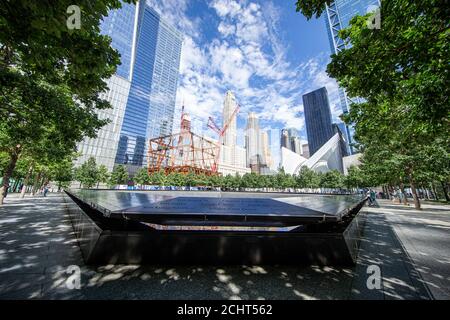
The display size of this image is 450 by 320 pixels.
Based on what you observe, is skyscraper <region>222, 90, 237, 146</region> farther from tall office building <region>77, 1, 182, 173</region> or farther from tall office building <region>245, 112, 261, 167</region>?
tall office building <region>77, 1, 182, 173</region>

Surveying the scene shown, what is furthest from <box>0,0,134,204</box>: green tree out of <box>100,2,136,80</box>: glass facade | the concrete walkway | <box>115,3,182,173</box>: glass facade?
<box>100,2,136,80</box>: glass facade

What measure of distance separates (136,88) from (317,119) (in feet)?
395

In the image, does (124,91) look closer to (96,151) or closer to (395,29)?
(96,151)

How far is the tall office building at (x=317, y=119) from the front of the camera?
124 m

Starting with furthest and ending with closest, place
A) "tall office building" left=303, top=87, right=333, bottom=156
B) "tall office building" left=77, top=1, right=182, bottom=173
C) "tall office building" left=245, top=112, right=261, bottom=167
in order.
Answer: "tall office building" left=245, top=112, right=261, bottom=167 → "tall office building" left=303, top=87, right=333, bottom=156 → "tall office building" left=77, top=1, right=182, bottom=173

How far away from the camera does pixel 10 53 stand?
19.7 ft

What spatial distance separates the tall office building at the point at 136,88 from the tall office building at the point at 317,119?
3912 inches

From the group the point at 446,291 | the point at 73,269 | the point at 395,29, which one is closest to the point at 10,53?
the point at 73,269

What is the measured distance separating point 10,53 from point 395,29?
11.1 meters

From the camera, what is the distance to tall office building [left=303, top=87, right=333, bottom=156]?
405ft

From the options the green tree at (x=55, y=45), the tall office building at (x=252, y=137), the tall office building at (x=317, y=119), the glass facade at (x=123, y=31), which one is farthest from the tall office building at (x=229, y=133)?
the green tree at (x=55, y=45)

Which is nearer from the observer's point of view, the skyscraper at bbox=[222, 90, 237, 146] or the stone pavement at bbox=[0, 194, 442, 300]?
the stone pavement at bbox=[0, 194, 442, 300]

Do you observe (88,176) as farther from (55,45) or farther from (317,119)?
(317,119)

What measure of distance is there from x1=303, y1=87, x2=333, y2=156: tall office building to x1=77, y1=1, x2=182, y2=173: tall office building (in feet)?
326
